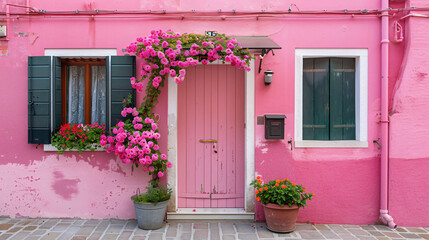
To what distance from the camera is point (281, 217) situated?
13.9ft

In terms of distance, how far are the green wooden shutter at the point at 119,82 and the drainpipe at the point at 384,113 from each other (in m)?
3.94

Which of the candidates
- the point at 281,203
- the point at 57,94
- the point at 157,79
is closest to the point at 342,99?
the point at 281,203

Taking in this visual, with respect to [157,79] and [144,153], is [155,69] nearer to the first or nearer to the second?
[157,79]

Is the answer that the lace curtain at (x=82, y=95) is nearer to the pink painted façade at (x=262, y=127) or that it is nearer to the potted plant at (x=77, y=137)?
the potted plant at (x=77, y=137)

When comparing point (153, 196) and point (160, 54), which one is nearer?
point (160, 54)

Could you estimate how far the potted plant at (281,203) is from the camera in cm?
421

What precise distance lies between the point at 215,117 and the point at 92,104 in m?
2.09

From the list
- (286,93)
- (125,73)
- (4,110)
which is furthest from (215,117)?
(4,110)

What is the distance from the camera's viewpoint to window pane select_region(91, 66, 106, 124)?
4.96 meters

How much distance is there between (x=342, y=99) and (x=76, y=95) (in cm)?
448

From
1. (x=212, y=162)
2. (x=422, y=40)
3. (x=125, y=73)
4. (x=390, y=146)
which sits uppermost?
(x=422, y=40)

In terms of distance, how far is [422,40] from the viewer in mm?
4621

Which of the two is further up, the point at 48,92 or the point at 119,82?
the point at 119,82

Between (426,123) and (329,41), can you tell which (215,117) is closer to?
(329,41)
